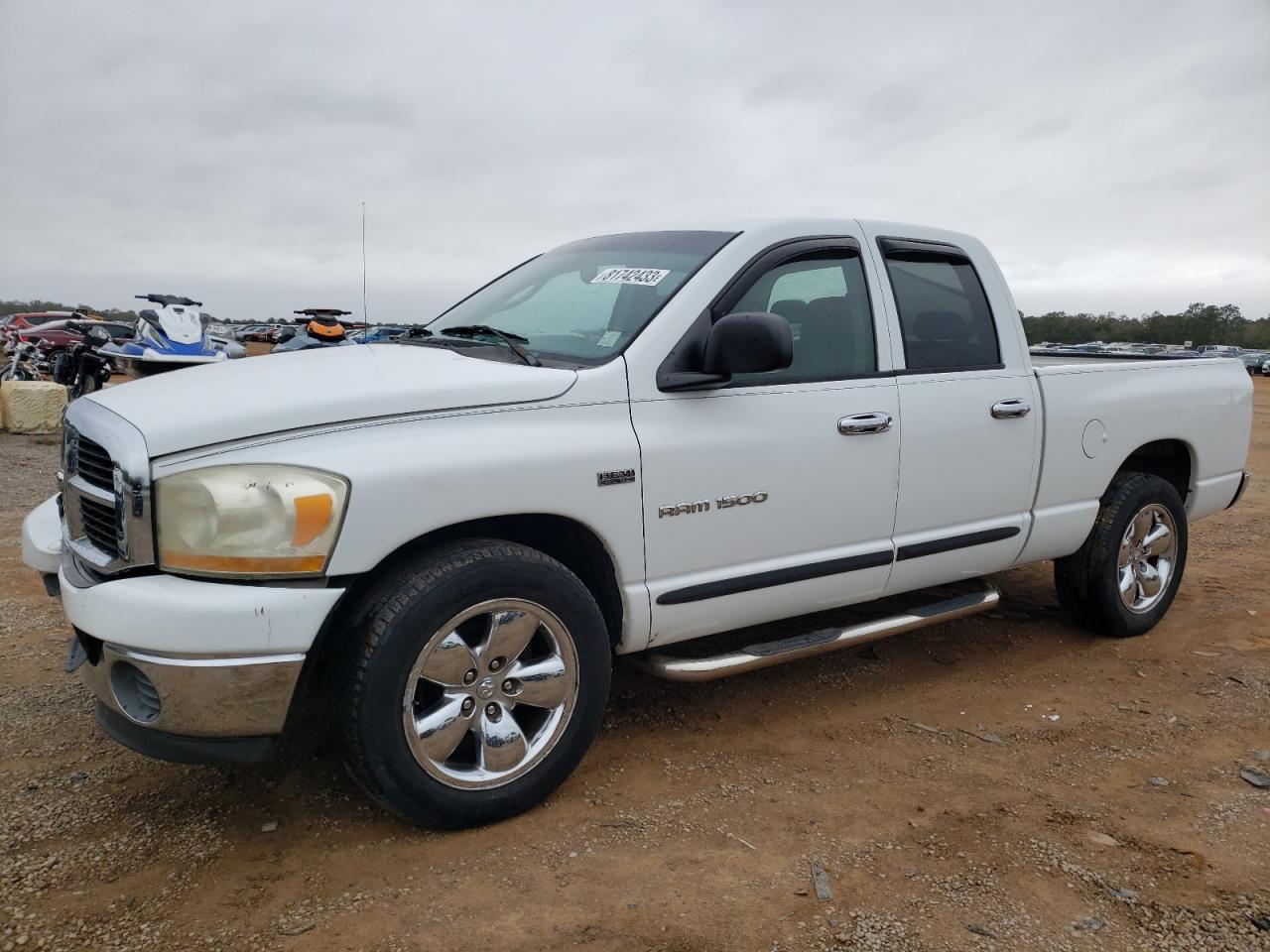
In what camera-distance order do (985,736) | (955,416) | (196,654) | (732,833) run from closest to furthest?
(196,654), (732,833), (985,736), (955,416)

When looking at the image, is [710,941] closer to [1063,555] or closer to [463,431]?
[463,431]

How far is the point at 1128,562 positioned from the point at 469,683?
11.4 feet

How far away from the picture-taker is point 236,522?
95.2 inches

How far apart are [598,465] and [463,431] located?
430mm

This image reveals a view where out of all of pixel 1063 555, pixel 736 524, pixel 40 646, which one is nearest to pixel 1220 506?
pixel 1063 555

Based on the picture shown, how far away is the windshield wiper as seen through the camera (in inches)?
125

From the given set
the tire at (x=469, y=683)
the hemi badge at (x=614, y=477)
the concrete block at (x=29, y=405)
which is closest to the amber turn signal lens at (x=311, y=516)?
the tire at (x=469, y=683)

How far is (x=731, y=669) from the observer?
3250mm

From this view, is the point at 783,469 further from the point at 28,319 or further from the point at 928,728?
the point at 28,319

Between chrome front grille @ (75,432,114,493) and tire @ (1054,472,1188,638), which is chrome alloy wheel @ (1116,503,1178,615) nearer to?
tire @ (1054,472,1188,638)

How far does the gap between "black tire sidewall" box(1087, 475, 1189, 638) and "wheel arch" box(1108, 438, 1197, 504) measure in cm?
13

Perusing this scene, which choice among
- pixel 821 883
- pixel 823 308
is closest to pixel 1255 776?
pixel 821 883

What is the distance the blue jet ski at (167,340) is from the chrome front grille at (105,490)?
7.97 metres

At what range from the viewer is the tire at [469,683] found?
2580mm
